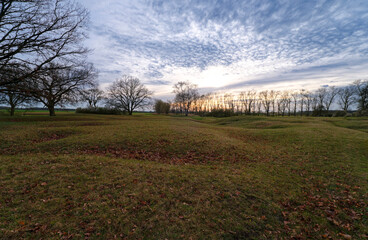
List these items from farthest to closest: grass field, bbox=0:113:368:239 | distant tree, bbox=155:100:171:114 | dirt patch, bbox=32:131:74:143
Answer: distant tree, bbox=155:100:171:114
dirt patch, bbox=32:131:74:143
grass field, bbox=0:113:368:239

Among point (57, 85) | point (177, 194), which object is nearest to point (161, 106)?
point (57, 85)

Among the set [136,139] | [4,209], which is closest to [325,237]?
[4,209]

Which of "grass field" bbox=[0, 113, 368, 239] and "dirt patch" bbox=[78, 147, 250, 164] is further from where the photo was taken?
"dirt patch" bbox=[78, 147, 250, 164]

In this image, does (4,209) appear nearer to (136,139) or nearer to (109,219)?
(109,219)

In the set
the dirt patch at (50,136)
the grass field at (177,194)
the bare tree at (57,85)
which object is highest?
the bare tree at (57,85)

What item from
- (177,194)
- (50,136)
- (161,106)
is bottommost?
(177,194)

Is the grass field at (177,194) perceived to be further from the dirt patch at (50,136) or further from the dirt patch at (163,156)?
the dirt patch at (50,136)

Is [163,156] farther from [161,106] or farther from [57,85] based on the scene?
[161,106]

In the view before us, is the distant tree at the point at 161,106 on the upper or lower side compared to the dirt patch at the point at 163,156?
upper

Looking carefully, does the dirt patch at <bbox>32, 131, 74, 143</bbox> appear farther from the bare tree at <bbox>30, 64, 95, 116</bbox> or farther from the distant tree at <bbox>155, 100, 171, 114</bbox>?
the distant tree at <bbox>155, 100, 171, 114</bbox>

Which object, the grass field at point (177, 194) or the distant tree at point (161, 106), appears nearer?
the grass field at point (177, 194)

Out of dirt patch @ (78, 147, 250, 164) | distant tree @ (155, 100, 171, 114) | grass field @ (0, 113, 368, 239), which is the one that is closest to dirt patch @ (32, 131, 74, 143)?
grass field @ (0, 113, 368, 239)

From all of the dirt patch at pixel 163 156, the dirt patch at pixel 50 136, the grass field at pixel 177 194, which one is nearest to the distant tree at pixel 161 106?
the dirt patch at pixel 50 136

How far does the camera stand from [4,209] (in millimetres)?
3938
